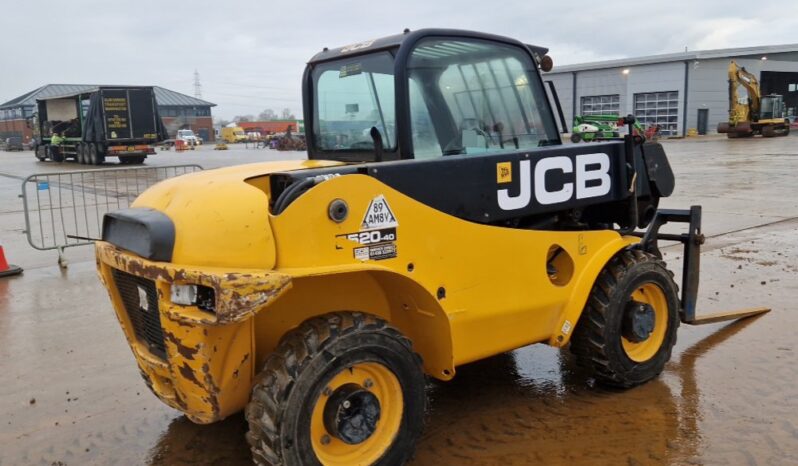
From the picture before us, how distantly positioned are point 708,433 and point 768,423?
1.33 feet

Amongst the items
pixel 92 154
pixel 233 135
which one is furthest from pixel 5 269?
pixel 233 135

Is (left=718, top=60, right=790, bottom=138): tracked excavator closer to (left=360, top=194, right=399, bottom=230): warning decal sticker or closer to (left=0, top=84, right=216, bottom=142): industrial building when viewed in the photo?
(left=360, top=194, right=399, bottom=230): warning decal sticker

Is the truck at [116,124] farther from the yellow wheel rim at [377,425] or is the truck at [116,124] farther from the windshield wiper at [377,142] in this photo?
the yellow wheel rim at [377,425]

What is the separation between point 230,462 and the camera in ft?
11.8

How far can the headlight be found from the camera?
107 inches

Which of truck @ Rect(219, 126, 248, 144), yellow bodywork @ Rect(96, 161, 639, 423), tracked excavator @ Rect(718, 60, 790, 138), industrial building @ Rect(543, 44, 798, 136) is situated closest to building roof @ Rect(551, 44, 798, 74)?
industrial building @ Rect(543, 44, 798, 136)

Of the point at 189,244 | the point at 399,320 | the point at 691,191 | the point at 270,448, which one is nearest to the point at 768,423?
the point at 399,320

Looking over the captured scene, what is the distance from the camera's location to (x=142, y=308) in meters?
3.18

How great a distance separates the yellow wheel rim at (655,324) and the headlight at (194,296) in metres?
2.89

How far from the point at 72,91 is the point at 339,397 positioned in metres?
74.9

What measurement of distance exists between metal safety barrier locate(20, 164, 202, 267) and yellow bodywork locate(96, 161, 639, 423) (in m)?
3.66

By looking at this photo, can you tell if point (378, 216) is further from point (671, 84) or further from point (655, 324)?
point (671, 84)

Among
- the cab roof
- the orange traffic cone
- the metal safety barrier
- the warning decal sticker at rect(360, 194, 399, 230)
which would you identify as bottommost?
the orange traffic cone

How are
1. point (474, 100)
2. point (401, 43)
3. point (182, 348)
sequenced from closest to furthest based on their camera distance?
1. point (182, 348)
2. point (401, 43)
3. point (474, 100)
